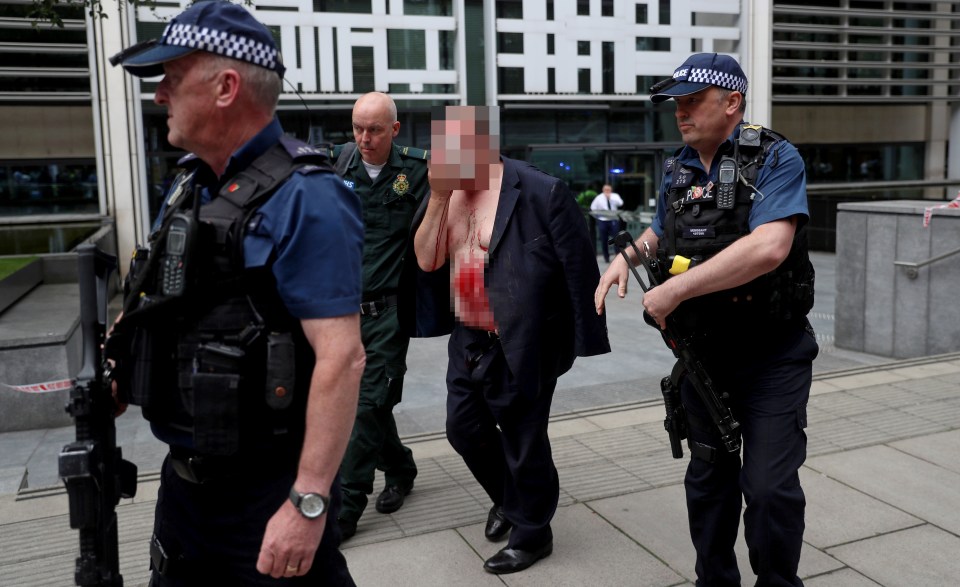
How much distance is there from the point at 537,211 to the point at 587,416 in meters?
2.75

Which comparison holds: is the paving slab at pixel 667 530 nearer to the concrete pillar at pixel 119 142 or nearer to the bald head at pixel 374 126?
the bald head at pixel 374 126

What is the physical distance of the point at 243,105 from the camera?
204cm

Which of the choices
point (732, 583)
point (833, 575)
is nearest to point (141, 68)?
point (732, 583)

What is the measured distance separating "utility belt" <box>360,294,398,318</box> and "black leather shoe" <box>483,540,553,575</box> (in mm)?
1236

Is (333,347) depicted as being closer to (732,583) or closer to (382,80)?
(732,583)

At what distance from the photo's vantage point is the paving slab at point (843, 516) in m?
4.03

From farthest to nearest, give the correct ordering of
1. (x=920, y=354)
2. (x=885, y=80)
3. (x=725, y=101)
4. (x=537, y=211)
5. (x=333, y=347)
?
1. (x=885, y=80)
2. (x=920, y=354)
3. (x=537, y=211)
4. (x=725, y=101)
5. (x=333, y=347)

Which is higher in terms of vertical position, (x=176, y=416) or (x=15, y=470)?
(x=176, y=416)

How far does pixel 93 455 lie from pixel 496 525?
2.37 metres

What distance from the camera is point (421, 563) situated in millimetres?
3832

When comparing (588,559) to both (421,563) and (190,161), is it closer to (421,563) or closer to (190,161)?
(421,563)

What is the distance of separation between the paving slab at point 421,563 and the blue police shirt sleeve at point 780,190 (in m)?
1.80

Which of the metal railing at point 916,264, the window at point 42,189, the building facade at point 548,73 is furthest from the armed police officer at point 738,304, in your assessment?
the window at point 42,189

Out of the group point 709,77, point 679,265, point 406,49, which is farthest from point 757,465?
point 406,49
